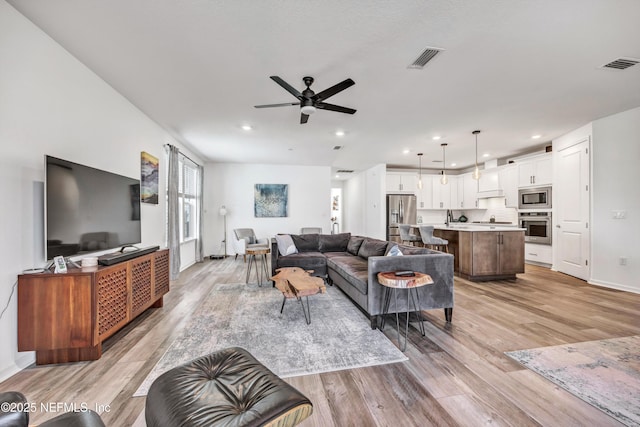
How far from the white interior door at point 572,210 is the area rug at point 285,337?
174 inches

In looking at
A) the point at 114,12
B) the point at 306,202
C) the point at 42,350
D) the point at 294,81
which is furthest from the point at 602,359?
the point at 306,202

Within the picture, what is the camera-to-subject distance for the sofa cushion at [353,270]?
2.90m

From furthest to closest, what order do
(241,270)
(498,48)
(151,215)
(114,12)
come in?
1. (241,270)
2. (151,215)
3. (498,48)
4. (114,12)

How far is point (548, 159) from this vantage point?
18.3 ft

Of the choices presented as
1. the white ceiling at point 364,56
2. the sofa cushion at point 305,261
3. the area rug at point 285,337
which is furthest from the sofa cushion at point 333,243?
the white ceiling at point 364,56

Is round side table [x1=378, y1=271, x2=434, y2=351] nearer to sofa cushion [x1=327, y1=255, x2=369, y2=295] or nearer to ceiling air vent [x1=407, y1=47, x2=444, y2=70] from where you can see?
sofa cushion [x1=327, y1=255, x2=369, y2=295]

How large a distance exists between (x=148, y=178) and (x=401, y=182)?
21.3ft

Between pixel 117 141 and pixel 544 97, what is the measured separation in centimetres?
543

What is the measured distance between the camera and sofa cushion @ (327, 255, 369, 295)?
2.90 m

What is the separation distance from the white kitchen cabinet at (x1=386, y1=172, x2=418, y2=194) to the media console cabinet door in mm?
7162

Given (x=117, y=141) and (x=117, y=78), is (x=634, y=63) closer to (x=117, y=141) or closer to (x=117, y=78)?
(x=117, y=78)

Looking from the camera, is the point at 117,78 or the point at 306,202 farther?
the point at 306,202

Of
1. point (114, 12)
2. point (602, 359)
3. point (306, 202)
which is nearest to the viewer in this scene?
point (114, 12)

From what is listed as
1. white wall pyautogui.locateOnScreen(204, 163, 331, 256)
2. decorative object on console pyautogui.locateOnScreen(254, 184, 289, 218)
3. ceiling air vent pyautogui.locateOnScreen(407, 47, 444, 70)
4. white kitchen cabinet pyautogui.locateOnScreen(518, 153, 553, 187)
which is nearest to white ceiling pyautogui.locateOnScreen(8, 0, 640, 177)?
ceiling air vent pyautogui.locateOnScreen(407, 47, 444, 70)
